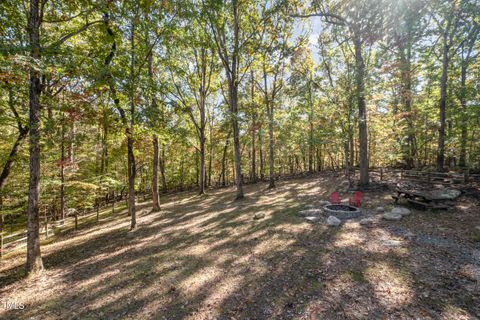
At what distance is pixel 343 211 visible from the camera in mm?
7953

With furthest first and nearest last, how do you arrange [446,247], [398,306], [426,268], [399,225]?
[399,225], [446,247], [426,268], [398,306]

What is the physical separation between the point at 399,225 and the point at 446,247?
1.49 metres

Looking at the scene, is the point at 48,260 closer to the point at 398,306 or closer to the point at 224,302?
the point at 224,302

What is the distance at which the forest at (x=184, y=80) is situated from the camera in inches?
231

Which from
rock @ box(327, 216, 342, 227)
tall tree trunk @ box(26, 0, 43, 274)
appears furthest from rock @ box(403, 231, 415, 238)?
tall tree trunk @ box(26, 0, 43, 274)

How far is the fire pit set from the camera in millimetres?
7698

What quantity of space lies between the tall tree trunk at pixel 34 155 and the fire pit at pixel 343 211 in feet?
33.5

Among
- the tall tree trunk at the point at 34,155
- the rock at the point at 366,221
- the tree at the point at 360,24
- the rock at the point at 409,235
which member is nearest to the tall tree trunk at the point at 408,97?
the tree at the point at 360,24

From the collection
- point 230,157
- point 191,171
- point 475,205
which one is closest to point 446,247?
point 475,205

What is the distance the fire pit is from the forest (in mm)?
3811

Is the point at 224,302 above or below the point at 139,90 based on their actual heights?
below

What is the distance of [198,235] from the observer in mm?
7621

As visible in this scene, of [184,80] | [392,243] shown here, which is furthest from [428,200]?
[184,80]

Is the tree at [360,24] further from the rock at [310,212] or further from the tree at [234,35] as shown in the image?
the rock at [310,212]
